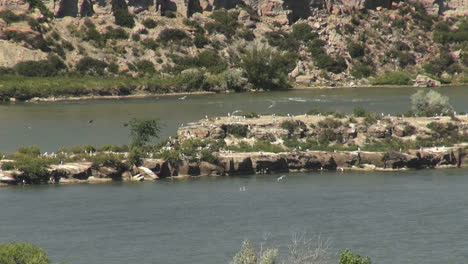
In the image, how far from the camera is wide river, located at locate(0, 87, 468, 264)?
4703cm

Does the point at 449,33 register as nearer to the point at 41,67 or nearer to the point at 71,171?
the point at 41,67

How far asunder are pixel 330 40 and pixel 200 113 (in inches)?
1671

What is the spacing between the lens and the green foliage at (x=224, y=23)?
411ft

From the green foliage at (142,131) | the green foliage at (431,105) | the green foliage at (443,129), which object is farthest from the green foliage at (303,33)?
the green foliage at (142,131)

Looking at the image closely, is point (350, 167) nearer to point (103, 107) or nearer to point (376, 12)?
point (103, 107)

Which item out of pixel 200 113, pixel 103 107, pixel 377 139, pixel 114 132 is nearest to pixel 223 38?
pixel 103 107

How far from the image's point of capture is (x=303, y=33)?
128625mm

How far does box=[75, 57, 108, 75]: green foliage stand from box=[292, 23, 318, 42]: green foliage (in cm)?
2162

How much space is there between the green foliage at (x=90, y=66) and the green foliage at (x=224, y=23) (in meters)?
13.8

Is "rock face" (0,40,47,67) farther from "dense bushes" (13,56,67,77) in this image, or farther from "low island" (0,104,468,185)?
"low island" (0,104,468,185)

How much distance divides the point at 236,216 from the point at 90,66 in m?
63.9

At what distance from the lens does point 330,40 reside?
128 m

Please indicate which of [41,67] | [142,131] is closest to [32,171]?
[142,131]

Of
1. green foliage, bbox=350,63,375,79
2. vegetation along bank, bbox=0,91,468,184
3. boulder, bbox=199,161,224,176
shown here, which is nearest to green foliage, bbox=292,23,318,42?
green foliage, bbox=350,63,375,79
